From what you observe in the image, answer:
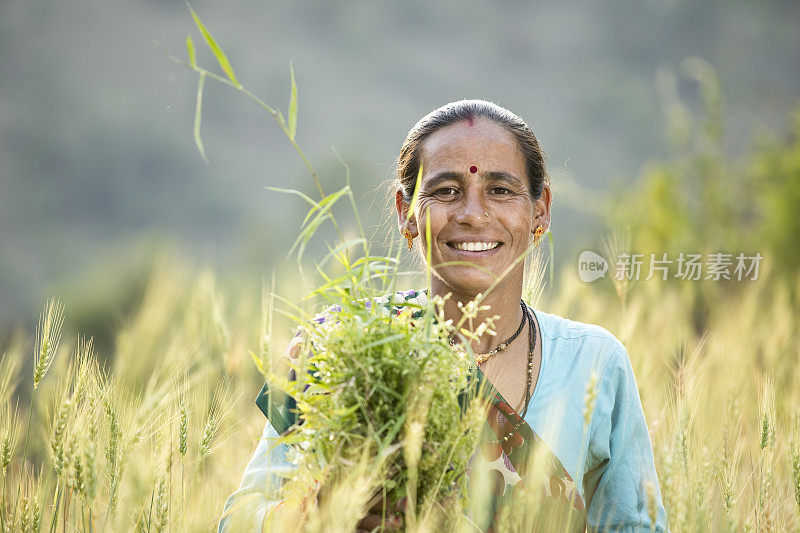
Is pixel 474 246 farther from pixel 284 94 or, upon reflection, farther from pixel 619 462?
pixel 284 94

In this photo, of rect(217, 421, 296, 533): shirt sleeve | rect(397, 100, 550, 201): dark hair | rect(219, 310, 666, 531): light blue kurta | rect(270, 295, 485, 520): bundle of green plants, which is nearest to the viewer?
rect(270, 295, 485, 520): bundle of green plants

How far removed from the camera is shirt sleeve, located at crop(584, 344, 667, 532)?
164 cm

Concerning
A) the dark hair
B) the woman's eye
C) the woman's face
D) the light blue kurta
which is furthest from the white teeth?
the light blue kurta

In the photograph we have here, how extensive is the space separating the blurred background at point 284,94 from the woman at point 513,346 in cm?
1728

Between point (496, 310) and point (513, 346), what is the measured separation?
13cm

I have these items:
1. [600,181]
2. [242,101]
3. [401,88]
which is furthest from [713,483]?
[401,88]

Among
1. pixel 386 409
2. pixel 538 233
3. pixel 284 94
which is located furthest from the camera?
pixel 284 94

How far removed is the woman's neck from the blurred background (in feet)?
56.6

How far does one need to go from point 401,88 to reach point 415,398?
83.7m

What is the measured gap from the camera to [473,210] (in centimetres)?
170

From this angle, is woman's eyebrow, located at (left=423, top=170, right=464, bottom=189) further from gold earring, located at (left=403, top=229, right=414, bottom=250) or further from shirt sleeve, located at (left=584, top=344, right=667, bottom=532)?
shirt sleeve, located at (left=584, top=344, right=667, bottom=532)

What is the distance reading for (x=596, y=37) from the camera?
331 feet

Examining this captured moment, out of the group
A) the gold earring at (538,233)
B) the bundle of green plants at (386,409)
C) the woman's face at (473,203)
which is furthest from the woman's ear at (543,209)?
the bundle of green plants at (386,409)

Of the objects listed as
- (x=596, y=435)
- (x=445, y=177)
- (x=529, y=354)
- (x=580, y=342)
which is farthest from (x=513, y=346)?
(x=445, y=177)
